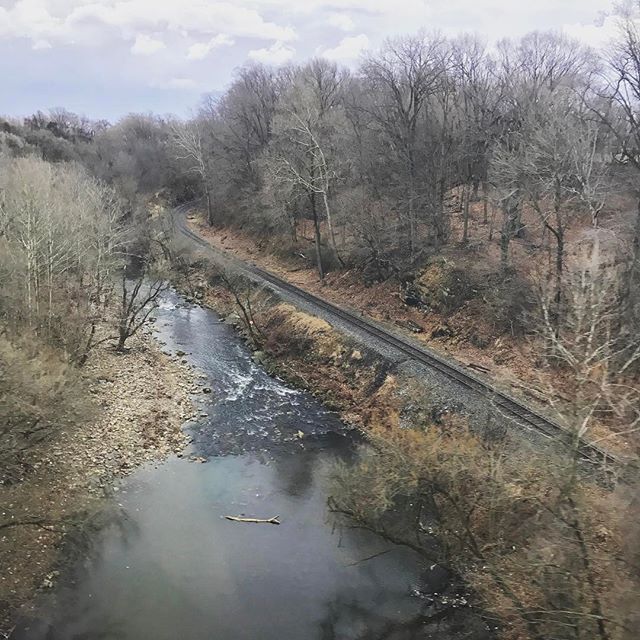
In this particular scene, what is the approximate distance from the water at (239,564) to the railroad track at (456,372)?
19.8 feet


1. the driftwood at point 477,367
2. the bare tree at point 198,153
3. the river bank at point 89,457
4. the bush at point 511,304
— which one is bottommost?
the river bank at point 89,457

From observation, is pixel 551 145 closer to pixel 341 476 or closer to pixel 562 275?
pixel 562 275

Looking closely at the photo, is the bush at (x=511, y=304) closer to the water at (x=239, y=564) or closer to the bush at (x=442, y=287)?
the bush at (x=442, y=287)

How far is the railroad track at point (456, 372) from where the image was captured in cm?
1906

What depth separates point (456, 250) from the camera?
125 ft

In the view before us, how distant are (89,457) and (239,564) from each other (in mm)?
9278

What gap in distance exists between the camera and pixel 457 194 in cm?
4688

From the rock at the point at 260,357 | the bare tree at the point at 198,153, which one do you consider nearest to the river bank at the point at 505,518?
the rock at the point at 260,357

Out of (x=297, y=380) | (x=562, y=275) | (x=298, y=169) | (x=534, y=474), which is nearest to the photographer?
A: (x=534, y=474)

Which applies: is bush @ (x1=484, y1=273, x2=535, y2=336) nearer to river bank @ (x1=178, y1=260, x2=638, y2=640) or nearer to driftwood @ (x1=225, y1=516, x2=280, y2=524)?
river bank @ (x1=178, y1=260, x2=638, y2=640)

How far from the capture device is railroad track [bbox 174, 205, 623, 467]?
750 inches

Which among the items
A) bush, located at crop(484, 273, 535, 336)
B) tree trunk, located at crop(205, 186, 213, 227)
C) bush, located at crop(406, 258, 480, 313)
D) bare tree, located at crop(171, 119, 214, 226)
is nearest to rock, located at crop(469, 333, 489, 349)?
bush, located at crop(484, 273, 535, 336)

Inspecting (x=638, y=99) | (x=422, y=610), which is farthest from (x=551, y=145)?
(x=422, y=610)

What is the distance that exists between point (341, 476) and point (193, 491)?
8.31m
